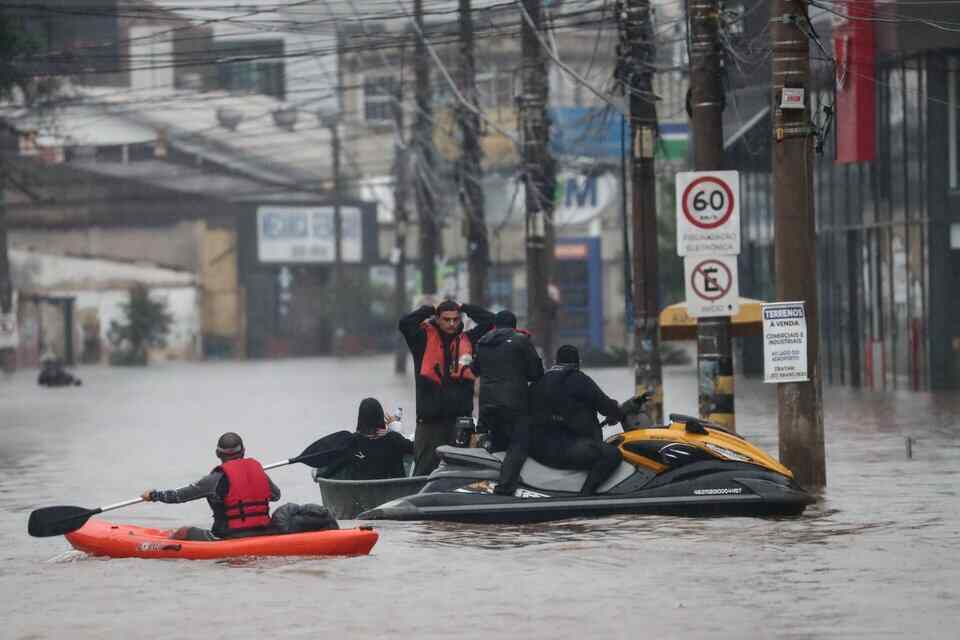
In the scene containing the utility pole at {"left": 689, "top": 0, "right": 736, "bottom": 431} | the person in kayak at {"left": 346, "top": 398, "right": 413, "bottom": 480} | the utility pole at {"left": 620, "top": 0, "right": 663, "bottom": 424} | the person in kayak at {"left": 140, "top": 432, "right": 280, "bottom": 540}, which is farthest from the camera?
the utility pole at {"left": 620, "top": 0, "right": 663, "bottom": 424}

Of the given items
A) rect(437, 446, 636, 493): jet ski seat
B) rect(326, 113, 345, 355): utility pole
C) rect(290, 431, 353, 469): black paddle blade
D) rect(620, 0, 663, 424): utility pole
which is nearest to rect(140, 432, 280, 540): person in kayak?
rect(437, 446, 636, 493): jet ski seat

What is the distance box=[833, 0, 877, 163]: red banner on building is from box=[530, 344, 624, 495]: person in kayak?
1816 centimetres

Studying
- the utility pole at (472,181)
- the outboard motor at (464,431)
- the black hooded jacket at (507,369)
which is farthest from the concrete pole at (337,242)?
the black hooded jacket at (507,369)

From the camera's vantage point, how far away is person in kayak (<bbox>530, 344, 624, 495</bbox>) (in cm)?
1544

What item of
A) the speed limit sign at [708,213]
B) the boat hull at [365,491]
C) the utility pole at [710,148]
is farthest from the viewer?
the utility pole at [710,148]

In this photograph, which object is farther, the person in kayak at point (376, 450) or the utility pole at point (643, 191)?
the utility pole at point (643, 191)

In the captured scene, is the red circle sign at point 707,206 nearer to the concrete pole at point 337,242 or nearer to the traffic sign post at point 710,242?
the traffic sign post at point 710,242

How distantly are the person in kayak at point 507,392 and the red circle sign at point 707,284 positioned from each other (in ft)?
12.7

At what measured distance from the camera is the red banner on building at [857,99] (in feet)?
108

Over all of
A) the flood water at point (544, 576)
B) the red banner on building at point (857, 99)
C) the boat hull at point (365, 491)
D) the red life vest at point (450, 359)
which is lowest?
the flood water at point (544, 576)

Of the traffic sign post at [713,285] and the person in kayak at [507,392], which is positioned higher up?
the traffic sign post at [713,285]

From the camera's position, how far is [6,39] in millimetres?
38250

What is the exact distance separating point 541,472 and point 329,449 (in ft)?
6.21

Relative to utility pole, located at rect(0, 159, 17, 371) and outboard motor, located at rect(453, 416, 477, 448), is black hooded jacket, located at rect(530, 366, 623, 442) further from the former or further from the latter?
utility pole, located at rect(0, 159, 17, 371)
